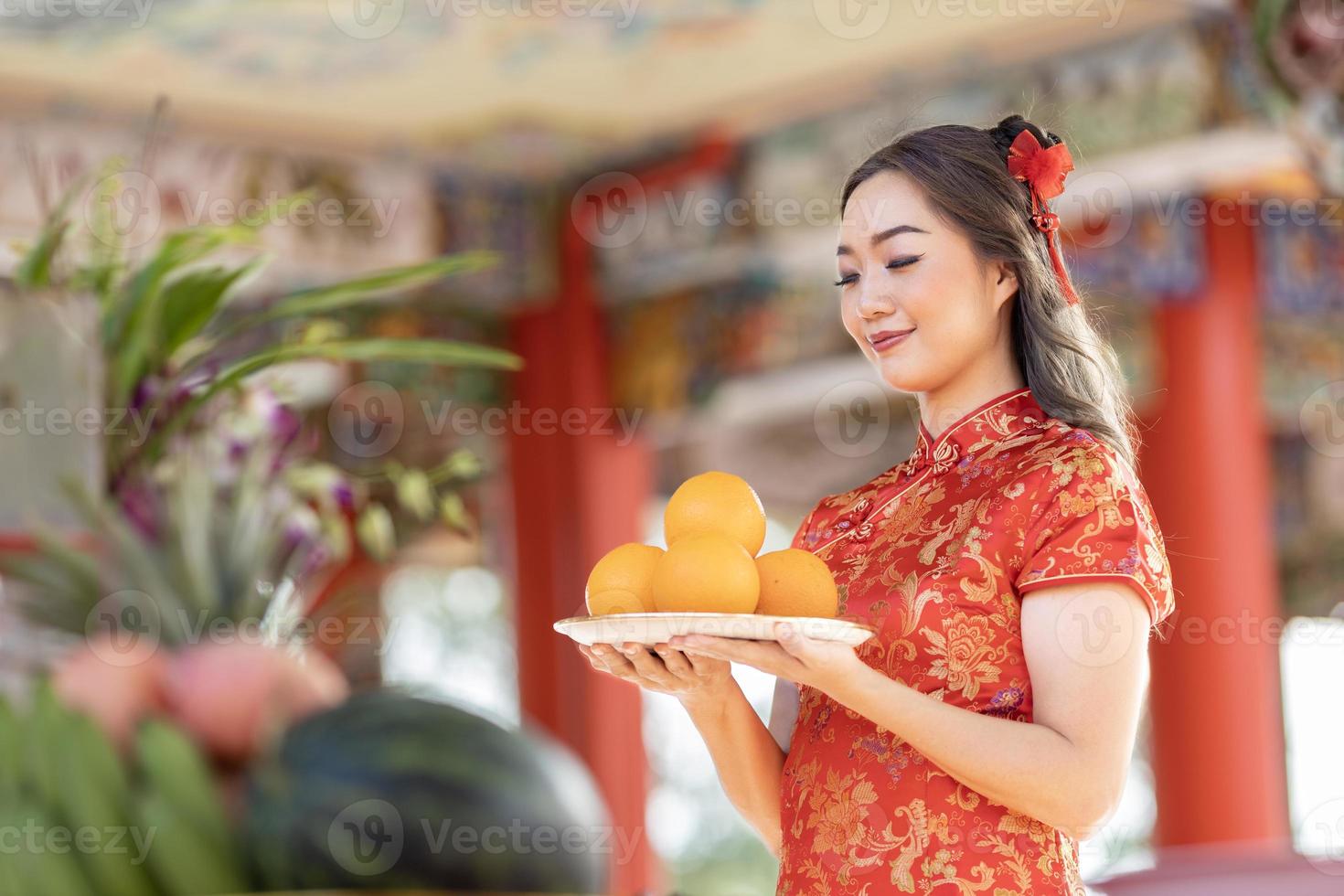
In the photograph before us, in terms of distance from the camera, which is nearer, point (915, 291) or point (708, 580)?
point (708, 580)

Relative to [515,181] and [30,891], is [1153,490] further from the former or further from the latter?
[30,891]

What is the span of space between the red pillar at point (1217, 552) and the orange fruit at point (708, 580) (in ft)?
13.3

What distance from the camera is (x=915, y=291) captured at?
127cm

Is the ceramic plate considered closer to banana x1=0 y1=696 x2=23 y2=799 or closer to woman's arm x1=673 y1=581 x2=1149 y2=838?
woman's arm x1=673 y1=581 x2=1149 y2=838

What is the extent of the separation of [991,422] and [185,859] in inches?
26.2

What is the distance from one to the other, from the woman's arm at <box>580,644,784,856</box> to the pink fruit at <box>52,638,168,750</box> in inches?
11.2

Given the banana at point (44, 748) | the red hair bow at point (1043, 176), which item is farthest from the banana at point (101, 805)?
the red hair bow at point (1043, 176)

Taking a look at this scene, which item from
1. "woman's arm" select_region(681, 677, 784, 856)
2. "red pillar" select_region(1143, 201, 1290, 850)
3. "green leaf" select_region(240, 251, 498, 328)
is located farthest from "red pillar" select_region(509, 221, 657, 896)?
"woman's arm" select_region(681, 677, 784, 856)

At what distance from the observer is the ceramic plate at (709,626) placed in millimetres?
1084

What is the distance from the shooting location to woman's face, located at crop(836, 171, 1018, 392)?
1271mm

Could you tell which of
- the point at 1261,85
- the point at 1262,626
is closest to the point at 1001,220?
the point at 1261,85

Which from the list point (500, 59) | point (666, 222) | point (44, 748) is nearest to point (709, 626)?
point (44, 748)

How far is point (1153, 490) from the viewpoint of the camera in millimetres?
5246

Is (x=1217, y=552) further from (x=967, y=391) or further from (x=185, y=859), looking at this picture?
(x=185, y=859)
